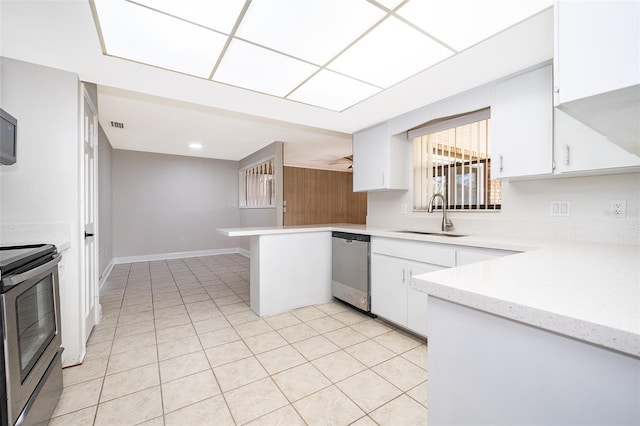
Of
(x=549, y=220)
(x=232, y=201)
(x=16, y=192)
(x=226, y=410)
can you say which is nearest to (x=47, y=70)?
(x=16, y=192)

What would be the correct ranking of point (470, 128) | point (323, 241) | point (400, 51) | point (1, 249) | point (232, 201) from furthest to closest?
point (232, 201) < point (323, 241) < point (470, 128) < point (400, 51) < point (1, 249)

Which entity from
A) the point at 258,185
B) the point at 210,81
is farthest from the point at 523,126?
the point at 258,185

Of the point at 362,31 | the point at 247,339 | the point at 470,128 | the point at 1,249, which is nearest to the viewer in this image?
the point at 1,249

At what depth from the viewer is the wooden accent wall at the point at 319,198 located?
5562 millimetres

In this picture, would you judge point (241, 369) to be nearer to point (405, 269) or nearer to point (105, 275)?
point (405, 269)

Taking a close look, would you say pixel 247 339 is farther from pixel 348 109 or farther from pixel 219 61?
pixel 348 109

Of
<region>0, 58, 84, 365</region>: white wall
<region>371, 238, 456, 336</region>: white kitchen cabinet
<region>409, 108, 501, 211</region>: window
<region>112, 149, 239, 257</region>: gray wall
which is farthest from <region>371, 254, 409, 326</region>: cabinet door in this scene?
<region>112, 149, 239, 257</region>: gray wall

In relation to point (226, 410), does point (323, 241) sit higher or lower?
higher

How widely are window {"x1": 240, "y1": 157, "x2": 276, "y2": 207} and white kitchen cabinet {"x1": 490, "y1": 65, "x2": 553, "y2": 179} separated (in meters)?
3.50

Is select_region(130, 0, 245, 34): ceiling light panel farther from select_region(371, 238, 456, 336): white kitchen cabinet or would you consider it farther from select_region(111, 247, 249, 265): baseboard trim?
select_region(111, 247, 249, 265): baseboard trim

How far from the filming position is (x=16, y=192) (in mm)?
1853

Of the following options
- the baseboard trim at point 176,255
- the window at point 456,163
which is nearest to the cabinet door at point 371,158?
the window at point 456,163

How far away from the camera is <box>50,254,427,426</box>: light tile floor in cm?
152

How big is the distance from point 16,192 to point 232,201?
4905mm
